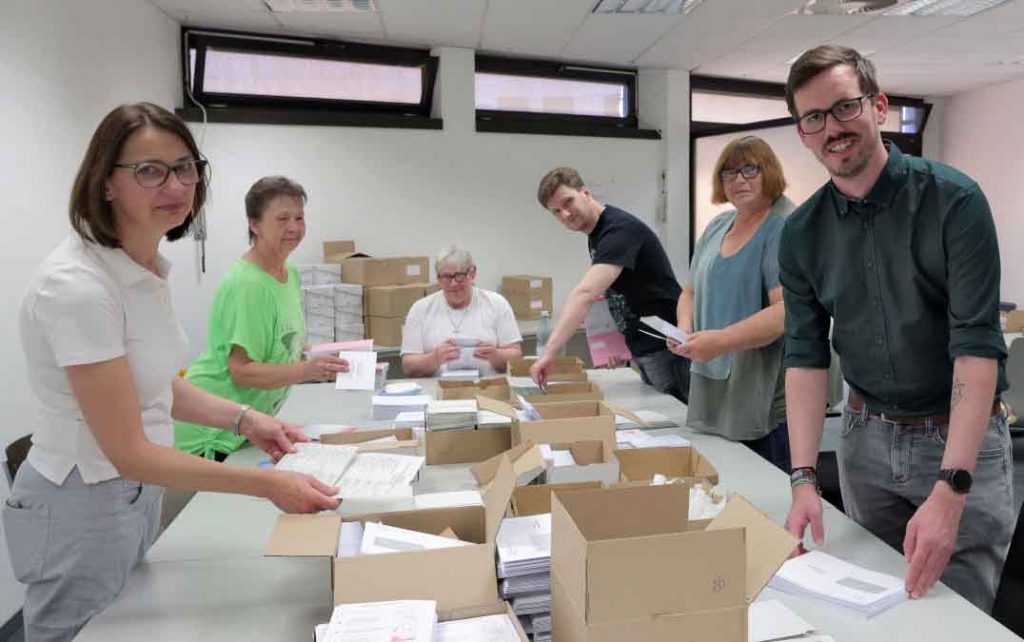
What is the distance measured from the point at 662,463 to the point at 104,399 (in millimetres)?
1155

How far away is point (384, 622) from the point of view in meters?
1.03

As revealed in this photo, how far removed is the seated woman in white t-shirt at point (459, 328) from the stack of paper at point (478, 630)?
2.07 meters

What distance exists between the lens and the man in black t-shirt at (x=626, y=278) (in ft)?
9.24

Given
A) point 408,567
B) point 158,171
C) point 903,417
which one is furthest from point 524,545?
point 158,171

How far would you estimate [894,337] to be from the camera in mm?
1474

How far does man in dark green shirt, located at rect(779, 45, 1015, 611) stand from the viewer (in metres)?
1.32

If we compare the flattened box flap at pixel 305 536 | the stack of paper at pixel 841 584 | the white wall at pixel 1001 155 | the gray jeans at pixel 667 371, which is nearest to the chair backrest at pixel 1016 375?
the gray jeans at pixel 667 371

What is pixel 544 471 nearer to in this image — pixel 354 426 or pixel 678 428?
pixel 678 428

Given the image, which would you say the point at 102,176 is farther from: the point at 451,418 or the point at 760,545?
the point at 760,545

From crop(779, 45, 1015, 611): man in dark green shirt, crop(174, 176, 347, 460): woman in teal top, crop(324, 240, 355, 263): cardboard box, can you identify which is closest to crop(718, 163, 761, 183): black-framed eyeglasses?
crop(779, 45, 1015, 611): man in dark green shirt

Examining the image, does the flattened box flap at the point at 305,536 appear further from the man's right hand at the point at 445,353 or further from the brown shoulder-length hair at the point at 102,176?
the man's right hand at the point at 445,353

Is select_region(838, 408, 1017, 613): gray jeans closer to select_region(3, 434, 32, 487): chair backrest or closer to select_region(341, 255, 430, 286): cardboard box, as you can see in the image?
select_region(3, 434, 32, 487): chair backrest

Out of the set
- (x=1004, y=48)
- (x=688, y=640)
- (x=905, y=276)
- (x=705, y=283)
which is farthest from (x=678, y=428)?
(x=1004, y=48)

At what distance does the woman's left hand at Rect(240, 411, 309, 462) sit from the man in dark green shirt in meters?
1.19
